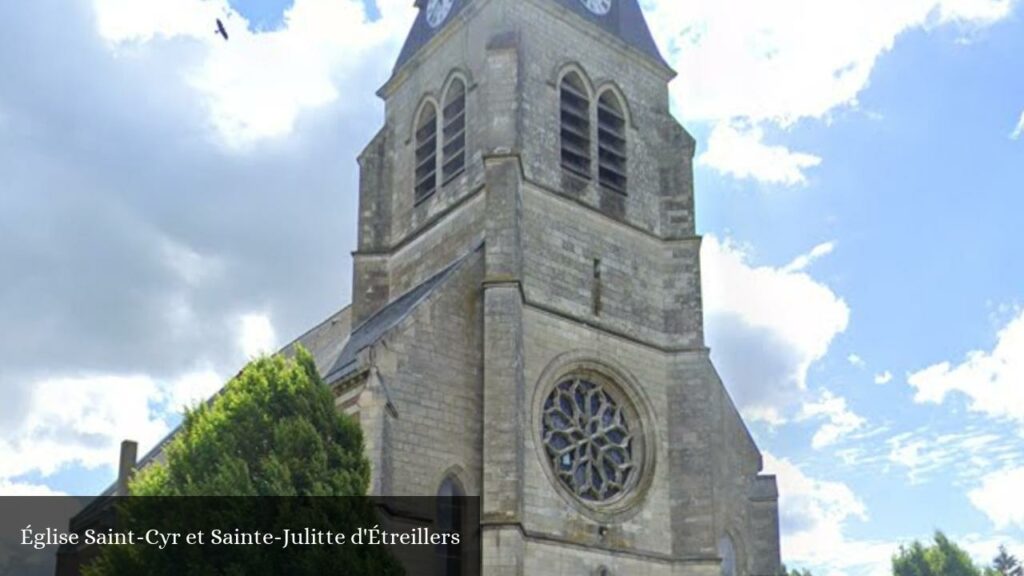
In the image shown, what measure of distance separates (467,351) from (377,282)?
5.91m

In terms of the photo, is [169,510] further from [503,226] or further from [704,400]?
[704,400]

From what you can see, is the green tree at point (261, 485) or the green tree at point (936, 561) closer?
the green tree at point (261, 485)

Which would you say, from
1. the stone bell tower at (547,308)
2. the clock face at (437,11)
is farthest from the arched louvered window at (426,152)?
the clock face at (437,11)

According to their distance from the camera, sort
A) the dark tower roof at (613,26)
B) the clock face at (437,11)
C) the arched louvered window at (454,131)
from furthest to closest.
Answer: the clock face at (437,11)
the dark tower roof at (613,26)
the arched louvered window at (454,131)

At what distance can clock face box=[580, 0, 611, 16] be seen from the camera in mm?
25922

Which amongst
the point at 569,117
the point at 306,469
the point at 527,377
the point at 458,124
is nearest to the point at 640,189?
the point at 569,117

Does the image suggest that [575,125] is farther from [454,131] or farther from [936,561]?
[936,561]

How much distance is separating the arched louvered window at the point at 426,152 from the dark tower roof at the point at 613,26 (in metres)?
1.88

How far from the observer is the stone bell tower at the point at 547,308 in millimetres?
19547

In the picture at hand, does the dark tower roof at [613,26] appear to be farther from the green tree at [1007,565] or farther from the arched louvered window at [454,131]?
the green tree at [1007,565]

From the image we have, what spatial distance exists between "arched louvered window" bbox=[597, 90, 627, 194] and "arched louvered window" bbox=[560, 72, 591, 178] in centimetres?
39

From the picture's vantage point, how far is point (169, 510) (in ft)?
47.8

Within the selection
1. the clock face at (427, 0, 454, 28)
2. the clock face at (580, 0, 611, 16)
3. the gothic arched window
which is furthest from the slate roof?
the clock face at (580, 0, 611, 16)

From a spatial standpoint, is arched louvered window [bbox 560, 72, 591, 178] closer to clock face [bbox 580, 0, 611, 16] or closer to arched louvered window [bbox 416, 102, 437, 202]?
clock face [bbox 580, 0, 611, 16]
